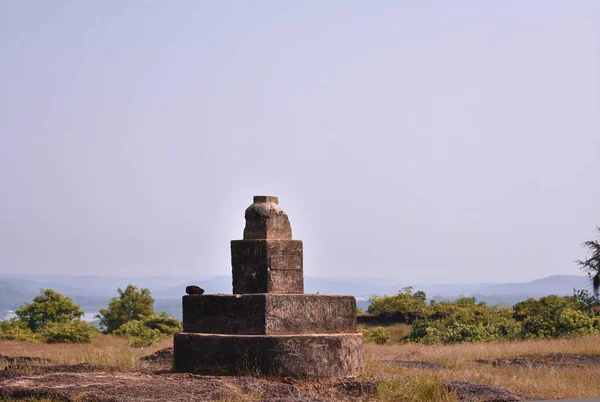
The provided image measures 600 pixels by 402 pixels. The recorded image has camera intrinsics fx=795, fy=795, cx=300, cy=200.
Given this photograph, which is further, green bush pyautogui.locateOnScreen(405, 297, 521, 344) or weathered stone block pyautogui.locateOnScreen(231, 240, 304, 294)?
green bush pyautogui.locateOnScreen(405, 297, 521, 344)

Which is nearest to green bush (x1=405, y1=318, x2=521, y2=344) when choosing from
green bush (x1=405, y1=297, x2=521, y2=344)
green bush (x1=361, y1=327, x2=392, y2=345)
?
green bush (x1=405, y1=297, x2=521, y2=344)

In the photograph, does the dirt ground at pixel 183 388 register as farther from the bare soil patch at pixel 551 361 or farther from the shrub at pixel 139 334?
the shrub at pixel 139 334

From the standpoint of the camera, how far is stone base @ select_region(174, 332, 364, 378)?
40.7 ft

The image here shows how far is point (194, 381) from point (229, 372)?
3.09 ft

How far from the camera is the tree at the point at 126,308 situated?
37.0m

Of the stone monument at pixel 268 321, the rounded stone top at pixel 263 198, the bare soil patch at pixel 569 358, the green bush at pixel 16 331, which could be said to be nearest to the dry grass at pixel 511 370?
the bare soil patch at pixel 569 358

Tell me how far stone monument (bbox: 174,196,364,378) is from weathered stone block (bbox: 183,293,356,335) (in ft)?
0.05

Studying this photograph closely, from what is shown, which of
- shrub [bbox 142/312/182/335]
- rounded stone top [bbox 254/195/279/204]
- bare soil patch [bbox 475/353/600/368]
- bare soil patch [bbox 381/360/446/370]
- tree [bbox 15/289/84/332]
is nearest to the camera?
rounded stone top [bbox 254/195/279/204]

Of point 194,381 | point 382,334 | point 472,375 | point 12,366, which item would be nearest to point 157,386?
point 194,381

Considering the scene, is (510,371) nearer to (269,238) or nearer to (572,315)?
(269,238)

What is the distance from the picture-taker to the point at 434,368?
1667 centimetres

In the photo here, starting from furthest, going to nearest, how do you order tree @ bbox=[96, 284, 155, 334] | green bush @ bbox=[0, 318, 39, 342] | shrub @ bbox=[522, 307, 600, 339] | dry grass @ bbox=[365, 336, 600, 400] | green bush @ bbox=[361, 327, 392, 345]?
tree @ bbox=[96, 284, 155, 334] → green bush @ bbox=[361, 327, 392, 345] → green bush @ bbox=[0, 318, 39, 342] → shrub @ bbox=[522, 307, 600, 339] → dry grass @ bbox=[365, 336, 600, 400]

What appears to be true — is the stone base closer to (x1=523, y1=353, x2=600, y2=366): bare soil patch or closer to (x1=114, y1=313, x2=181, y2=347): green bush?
(x1=523, y1=353, x2=600, y2=366): bare soil patch

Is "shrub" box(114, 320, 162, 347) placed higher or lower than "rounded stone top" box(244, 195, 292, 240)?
lower
